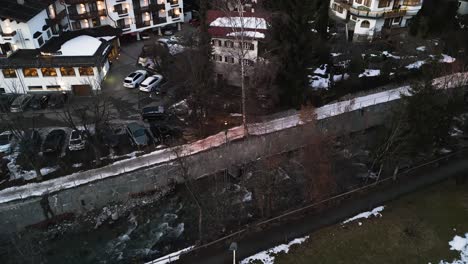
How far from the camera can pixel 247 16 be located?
43375mm

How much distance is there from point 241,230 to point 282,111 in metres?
16.5

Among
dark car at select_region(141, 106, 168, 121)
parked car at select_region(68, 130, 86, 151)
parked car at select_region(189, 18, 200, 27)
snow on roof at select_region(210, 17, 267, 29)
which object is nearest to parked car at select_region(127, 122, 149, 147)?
dark car at select_region(141, 106, 168, 121)

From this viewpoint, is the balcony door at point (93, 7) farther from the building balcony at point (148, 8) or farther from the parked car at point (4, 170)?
the parked car at point (4, 170)

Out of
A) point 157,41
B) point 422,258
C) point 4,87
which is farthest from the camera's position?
point 157,41

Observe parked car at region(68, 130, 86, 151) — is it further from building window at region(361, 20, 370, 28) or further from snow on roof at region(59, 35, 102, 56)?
building window at region(361, 20, 370, 28)

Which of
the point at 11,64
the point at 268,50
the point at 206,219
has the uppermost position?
the point at 268,50

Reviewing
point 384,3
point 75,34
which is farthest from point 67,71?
point 384,3

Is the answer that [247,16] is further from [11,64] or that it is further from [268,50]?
[11,64]

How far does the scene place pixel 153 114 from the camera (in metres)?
42.3

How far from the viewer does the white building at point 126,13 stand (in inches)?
2192

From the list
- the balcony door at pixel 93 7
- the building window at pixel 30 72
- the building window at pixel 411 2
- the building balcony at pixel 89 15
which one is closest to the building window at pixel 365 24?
the building window at pixel 411 2

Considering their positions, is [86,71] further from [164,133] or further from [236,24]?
[236,24]

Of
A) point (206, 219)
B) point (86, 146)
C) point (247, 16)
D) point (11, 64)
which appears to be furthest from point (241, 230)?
point (11, 64)

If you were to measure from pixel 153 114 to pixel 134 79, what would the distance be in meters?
8.82
